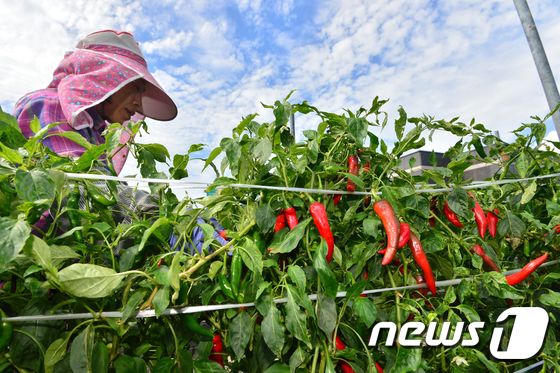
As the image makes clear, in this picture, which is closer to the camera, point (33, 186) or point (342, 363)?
point (33, 186)

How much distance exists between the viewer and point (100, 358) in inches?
26.3

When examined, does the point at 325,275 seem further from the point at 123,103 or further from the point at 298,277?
the point at 123,103

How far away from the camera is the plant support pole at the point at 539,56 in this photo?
2.25 m

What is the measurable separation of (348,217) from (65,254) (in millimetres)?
573

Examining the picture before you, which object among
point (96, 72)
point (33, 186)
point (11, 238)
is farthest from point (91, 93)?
point (11, 238)

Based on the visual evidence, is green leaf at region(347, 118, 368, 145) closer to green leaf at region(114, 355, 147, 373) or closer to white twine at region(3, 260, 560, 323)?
white twine at region(3, 260, 560, 323)

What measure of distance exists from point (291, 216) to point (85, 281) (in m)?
0.41

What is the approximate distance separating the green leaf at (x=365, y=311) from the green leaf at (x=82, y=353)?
48 cm

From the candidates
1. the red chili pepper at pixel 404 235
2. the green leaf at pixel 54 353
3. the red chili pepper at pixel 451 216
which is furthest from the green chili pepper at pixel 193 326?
the red chili pepper at pixel 451 216

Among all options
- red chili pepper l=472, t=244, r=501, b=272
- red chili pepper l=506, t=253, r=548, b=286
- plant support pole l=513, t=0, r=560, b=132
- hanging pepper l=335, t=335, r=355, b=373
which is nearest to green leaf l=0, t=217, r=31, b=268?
hanging pepper l=335, t=335, r=355, b=373

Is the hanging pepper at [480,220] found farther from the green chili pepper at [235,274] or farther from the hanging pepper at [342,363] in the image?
the green chili pepper at [235,274]

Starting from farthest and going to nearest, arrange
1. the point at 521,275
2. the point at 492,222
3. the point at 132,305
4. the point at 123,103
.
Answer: the point at 123,103, the point at 492,222, the point at 521,275, the point at 132,305

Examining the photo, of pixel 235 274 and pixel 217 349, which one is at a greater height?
pixel 235 274

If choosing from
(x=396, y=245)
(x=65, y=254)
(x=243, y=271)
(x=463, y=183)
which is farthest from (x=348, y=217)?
(x=65, y=254)
